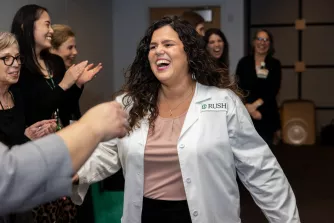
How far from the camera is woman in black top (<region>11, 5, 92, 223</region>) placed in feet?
9.91

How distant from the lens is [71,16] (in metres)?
5.99

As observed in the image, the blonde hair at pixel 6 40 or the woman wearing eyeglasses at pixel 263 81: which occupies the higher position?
the blonde hair at pixel 6 40

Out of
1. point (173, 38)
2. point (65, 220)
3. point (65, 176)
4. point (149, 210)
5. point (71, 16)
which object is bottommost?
point (65, 220)

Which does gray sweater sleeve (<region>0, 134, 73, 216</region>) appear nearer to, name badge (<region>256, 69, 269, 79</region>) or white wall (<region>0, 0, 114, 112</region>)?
white wall (<region>0, 0, 114, 112</region>)

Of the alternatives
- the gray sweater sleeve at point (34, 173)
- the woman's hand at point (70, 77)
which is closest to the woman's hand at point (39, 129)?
the woman's hand at point (70, 77)

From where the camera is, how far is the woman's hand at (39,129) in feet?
8.98

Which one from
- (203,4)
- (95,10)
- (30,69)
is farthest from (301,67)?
(30,69)

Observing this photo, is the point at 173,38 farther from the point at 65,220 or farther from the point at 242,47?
the point at 242,47

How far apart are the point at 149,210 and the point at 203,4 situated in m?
6.18

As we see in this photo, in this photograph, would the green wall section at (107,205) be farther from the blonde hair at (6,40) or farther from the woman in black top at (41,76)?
the blonde hair at (6,40)

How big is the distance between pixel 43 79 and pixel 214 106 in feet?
4.47

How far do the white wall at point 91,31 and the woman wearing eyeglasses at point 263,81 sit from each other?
2010 mm

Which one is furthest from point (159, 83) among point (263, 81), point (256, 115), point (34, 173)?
point (263, 81)

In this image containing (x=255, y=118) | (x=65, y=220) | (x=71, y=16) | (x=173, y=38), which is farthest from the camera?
(x=71, y=16)
